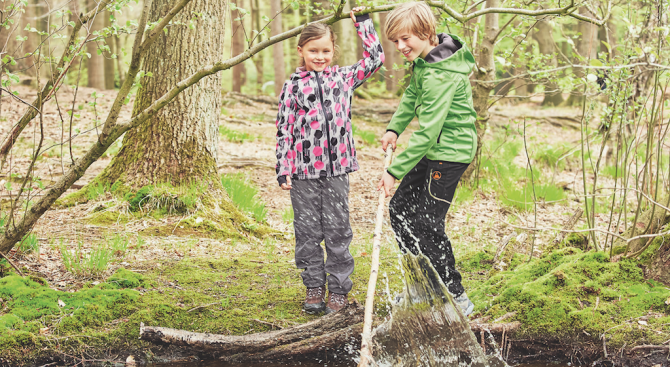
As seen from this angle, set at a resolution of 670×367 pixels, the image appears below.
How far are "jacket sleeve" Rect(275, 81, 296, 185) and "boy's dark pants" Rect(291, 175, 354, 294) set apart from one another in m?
0.12

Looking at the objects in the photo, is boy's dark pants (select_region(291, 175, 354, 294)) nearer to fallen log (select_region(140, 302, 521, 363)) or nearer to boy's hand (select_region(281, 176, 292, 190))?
boy's hand (select_region(281, 176, 292, 190))

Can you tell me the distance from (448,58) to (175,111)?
3027 mm

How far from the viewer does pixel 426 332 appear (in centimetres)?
305

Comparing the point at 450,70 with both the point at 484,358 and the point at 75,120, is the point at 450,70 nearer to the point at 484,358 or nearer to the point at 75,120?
the point at 484,358

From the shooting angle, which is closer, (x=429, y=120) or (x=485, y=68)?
(x=429, y=120)

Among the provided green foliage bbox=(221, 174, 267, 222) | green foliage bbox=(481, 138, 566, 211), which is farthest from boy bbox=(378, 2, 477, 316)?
green foliage bbox=(221, 174, 267, 222)

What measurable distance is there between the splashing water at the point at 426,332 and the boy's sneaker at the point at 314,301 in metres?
0.48

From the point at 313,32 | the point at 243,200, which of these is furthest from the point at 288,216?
the point at 313,32

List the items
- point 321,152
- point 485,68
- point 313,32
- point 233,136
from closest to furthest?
point 313,32 → point 321,152 → point 485,68 → point 233,136

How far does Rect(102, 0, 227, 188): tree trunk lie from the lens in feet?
16.4

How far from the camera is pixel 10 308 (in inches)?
122

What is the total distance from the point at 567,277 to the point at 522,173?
4.54 metres

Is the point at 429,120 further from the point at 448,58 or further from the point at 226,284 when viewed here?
the point at 226,284

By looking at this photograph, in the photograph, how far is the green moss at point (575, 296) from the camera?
121 inches
